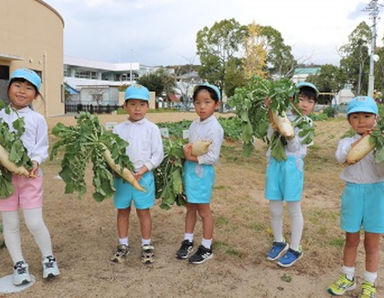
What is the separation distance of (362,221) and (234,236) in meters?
1.52

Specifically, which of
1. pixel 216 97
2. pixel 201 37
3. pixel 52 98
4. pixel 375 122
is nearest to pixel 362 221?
pixel 375 122

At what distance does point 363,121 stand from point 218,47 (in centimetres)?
3928

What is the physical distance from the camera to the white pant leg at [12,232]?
2827 mm

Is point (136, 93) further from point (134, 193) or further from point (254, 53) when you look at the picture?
point (254, 53)

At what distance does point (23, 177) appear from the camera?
9.11 feet

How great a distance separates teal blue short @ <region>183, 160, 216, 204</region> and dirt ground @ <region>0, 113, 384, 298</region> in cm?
60

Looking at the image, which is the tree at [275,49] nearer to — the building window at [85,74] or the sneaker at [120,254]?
the building window at [85,74]

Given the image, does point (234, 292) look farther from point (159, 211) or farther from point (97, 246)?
point (159, 211)

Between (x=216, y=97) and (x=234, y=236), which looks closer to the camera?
(x=216, y=97)

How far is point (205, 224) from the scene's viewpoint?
3287 mm

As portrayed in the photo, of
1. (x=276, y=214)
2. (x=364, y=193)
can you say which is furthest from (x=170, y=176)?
(x=364, y=193)

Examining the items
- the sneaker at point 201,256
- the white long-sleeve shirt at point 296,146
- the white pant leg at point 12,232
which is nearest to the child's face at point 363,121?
the white long-sleeve shirt at point 296,146

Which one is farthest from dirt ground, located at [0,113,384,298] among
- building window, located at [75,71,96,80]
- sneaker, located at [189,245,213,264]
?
building window, located at [75,71,96,80]

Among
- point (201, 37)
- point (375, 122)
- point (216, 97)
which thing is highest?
point (201, 37)
